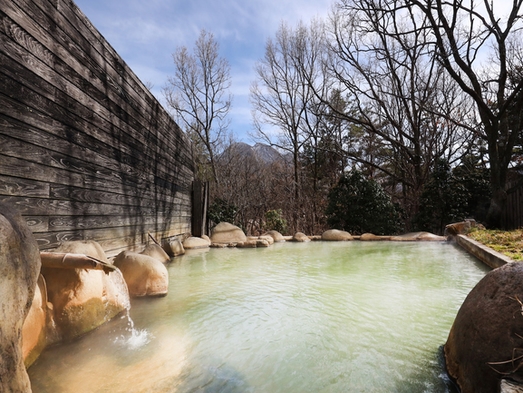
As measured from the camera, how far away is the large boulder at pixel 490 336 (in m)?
1.37

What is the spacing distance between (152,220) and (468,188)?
9.87 meters

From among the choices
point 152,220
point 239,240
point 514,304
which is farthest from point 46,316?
point 239,240

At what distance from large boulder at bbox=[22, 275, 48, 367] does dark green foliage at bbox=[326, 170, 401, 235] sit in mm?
9113

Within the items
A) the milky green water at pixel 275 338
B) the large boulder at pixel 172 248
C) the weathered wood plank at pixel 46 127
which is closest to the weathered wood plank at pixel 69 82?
the weathered wood plank at pixel 46 127

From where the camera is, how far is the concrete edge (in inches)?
161

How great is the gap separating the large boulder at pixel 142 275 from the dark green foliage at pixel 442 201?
9379mm

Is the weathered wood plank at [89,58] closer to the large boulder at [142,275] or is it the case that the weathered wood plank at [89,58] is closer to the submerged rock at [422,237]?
the large boulder at [142,275]

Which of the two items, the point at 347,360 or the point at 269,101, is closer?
the point at 347,360

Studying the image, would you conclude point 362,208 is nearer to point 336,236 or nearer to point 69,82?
point 336,236

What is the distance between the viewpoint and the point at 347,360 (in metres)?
2.04

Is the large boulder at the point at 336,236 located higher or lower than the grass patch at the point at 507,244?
lower

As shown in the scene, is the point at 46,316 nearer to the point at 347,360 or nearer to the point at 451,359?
the point at 347,360

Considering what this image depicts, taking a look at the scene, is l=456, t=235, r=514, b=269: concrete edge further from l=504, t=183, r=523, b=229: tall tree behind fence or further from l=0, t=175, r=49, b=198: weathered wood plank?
l=0, t=175, r=49, b=198: weathered wood plank

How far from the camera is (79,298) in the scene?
2.44 meters
